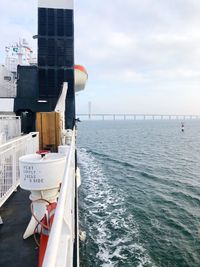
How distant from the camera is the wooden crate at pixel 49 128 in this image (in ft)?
34.2

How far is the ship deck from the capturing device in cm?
325

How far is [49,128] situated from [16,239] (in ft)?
23.4

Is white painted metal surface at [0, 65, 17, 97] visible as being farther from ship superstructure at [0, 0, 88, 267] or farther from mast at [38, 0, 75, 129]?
mast at [38, 0, 75, 129]

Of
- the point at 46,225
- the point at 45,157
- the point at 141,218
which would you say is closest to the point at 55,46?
the point at 141,218

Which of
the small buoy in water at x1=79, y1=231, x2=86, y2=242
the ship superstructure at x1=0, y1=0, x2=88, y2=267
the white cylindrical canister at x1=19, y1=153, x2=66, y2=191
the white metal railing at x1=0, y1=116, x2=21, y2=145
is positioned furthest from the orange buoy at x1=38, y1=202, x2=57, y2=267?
the white metal railing at x1=0, y1=116, x2=21, y2=145

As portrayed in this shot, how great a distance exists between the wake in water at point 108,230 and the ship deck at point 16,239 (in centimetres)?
429

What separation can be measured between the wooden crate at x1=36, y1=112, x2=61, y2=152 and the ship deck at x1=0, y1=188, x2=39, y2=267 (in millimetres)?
5170

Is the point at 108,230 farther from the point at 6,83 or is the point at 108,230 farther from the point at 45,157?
the point at 6,83

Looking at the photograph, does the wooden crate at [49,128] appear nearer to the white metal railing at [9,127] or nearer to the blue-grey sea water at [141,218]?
the white metal railing at [9,127]

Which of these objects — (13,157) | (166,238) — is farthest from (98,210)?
(13,157)

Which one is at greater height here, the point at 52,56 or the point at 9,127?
the point at 52,56

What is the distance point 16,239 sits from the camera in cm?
377

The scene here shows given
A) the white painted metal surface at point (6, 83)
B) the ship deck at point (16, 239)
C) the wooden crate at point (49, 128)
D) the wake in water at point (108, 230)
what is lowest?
the wake in water at point (108, 230)

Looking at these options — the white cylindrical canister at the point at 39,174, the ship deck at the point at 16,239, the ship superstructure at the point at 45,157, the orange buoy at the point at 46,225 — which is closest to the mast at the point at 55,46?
the ship superstructure at the point at 45,157
